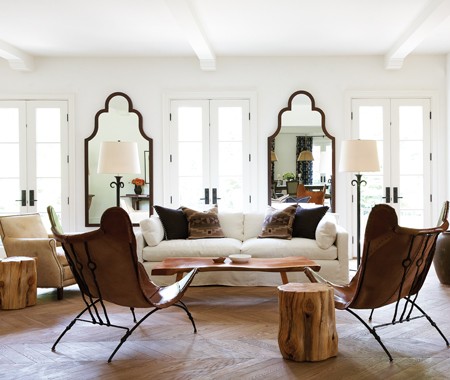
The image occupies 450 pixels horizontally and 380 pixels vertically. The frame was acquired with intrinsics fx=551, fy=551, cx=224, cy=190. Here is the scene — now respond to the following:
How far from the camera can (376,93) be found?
7.39 metres

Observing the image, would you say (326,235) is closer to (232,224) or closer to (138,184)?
(232,224)

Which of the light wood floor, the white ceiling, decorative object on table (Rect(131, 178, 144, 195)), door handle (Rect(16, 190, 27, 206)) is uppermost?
the white ceiling

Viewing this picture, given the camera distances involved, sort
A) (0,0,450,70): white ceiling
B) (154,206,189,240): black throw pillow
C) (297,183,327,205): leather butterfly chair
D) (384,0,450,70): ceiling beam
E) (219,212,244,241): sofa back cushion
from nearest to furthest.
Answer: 1. (384,0,450,70): ceiling beam
2. (0,0,450,70): white ceiling
3. (154,206,189,240): black throw pillow
4. (219,212,244,241): sofa back cushion
5. (297,183,327,205): leather butterfly chair

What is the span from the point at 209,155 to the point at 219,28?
1.89 meters

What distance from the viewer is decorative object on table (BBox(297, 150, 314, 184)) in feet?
24.1

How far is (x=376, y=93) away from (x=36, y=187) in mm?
4768

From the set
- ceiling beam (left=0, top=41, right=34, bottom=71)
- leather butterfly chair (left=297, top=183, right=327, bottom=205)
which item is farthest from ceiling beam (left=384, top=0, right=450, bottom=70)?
ceiling beam (left=0, top=41, right=34, bottom=71)

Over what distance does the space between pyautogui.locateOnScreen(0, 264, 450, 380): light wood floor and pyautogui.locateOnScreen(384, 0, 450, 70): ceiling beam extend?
8.91 feet

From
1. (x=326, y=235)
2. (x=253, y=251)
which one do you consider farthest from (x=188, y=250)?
(x=326, y=235)

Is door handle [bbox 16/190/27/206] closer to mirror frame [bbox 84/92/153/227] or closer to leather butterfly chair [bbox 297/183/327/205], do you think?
mirror frame [bbox 84/92/153/227]

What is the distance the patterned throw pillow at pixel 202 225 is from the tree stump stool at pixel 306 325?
269 centimetres

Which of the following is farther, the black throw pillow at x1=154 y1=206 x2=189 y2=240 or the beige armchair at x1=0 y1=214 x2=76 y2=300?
the black throw pillow at x1=154 y1=206 x2=189 y2=240

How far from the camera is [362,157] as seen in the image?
19.9ft

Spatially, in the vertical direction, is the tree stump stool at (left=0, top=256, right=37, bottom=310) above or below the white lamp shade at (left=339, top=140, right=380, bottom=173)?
below
